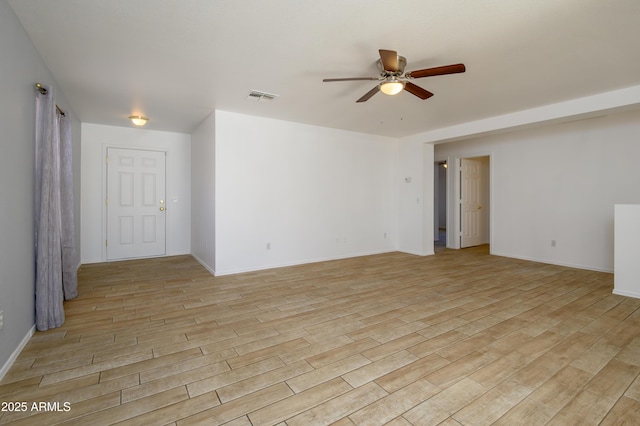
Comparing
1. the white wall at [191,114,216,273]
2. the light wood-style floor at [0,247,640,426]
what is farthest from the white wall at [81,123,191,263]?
the light wood-style floor at [0,247,640,426]

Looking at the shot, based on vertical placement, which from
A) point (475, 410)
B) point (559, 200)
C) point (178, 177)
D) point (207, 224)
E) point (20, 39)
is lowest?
point (475, 410)

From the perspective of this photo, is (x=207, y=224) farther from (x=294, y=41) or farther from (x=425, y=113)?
(x=425, y=113)

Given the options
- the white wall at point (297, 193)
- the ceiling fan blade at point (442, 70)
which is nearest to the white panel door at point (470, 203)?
the white wall at point (297, 193)

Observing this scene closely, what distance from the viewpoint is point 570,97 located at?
390cm

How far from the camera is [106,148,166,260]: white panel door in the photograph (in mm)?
5688

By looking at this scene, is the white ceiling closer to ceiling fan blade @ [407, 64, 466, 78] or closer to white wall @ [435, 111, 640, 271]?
ceiling fan blade @ [407, 64, 466, 78]

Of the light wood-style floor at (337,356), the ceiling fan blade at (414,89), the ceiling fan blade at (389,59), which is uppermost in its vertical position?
the ceiling fan blade at (389,59)

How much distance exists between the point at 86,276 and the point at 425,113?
19.5 ft

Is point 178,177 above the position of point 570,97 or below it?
below

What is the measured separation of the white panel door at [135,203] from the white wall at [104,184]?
0.11 m

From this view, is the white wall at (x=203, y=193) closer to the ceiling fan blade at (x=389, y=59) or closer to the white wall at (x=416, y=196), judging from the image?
the ceiling fan blade at (x=389, y=59)

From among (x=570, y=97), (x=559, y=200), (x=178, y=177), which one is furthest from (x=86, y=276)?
(x=559, y=200)

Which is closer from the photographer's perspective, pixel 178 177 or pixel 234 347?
pixel 234 347

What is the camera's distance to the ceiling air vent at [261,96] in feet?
12.5
